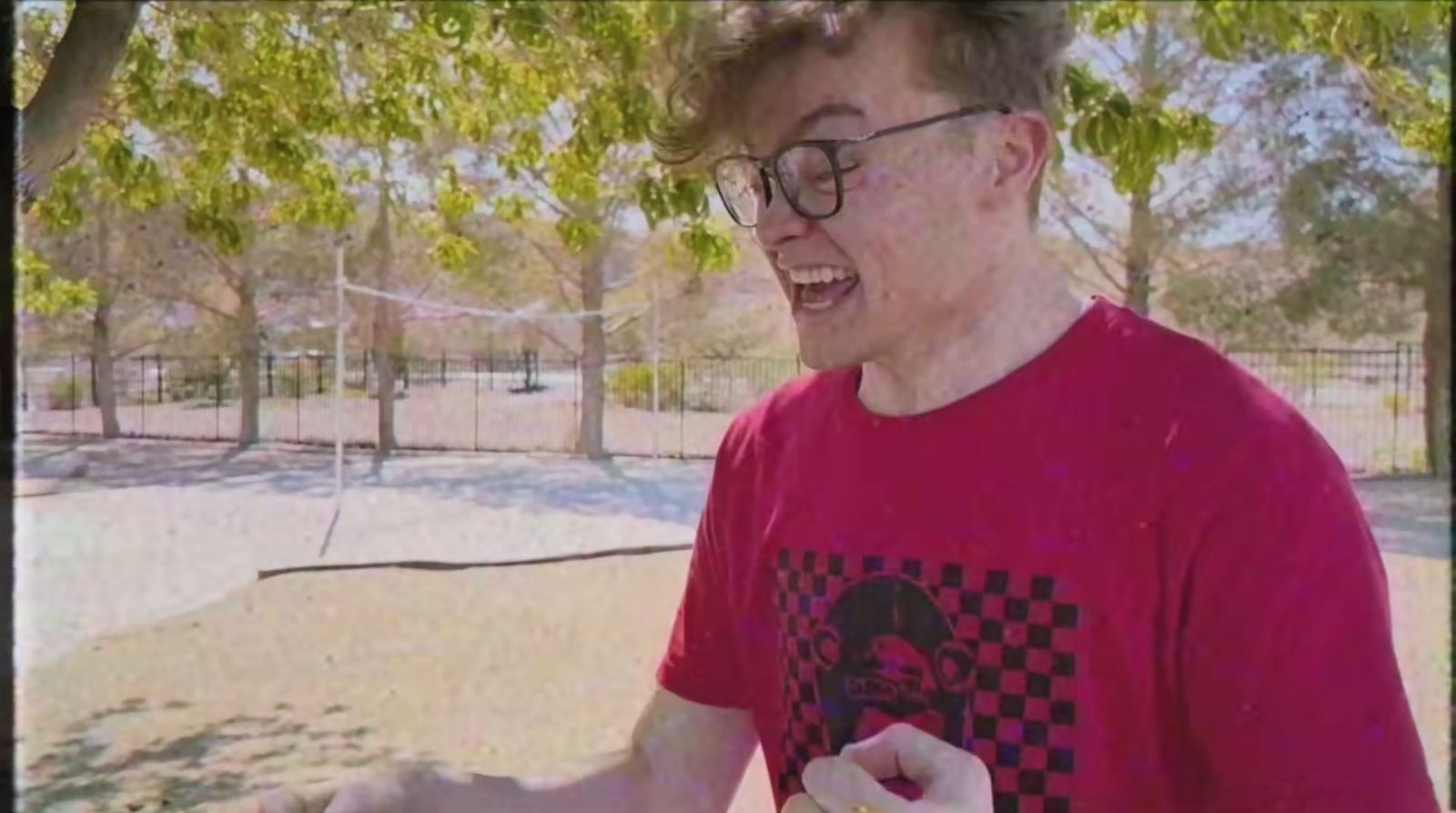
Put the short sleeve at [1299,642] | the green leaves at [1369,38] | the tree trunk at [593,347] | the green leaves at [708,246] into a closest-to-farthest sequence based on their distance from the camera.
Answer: the short sleeve at [1299,642] < the green leaves at [1369,38] < the green leaves at [708,246] < the tree trunk at [593,347]

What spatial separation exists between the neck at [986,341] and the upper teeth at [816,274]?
1.5 inches

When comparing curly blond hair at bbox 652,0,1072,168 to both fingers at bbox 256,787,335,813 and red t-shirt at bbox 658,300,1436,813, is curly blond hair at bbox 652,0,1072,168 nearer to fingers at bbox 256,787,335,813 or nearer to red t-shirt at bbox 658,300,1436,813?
red t-shirt at bbox 658,300,1436,813

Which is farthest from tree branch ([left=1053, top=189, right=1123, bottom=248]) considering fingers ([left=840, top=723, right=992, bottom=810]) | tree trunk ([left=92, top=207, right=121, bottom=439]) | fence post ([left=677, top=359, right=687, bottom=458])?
tree trunk ([left=92, top=207, right=121, bottom=439])

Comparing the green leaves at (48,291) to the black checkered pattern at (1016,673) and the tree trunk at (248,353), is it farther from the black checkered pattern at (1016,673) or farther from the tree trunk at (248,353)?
the black checkered pattern at (1016,673)

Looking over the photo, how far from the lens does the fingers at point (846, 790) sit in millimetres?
444

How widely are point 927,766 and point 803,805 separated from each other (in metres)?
0.05

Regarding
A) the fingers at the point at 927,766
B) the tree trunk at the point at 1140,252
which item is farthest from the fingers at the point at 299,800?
the tree trunk at the point at 1140,252

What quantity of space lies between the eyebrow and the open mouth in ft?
0.18

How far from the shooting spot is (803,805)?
1.53 ft

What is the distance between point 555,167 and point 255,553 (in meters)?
1.35

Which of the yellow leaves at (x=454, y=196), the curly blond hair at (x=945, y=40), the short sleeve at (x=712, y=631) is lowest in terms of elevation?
the short sleeve at (x=712, y=631)

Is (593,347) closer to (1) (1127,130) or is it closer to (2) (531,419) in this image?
(2) (531,419)

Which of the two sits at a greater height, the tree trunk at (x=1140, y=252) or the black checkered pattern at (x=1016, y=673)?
the tree trunk at (x=1140, y=252)

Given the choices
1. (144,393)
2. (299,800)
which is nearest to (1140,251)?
(299,800)
